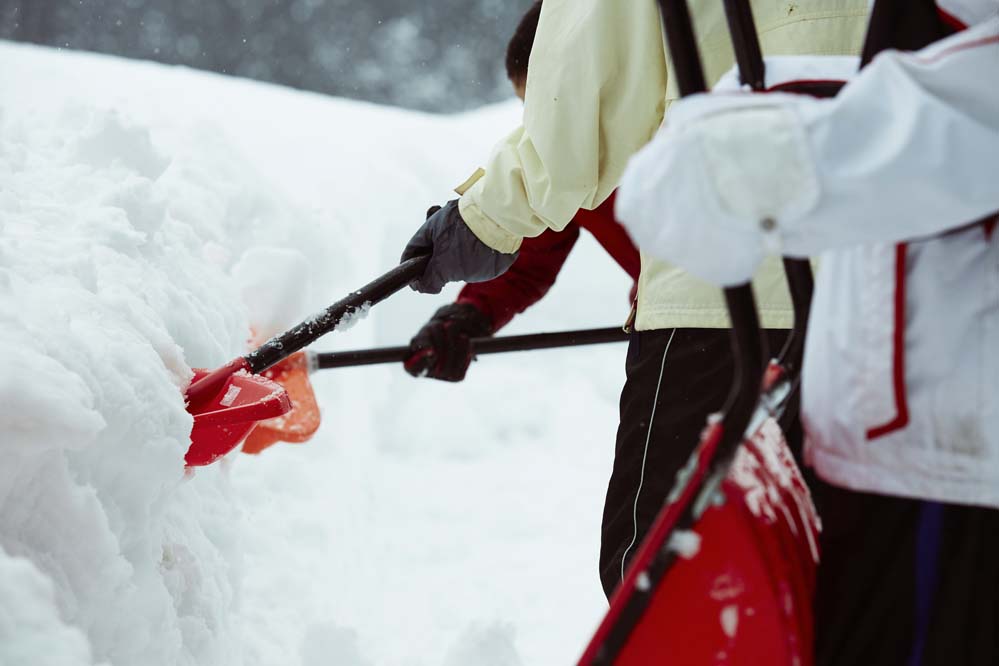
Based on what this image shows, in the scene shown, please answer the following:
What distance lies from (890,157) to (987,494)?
29 cm

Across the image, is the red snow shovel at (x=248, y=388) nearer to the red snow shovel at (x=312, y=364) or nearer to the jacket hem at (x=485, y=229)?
the jacket hem at (x=485, y=229)

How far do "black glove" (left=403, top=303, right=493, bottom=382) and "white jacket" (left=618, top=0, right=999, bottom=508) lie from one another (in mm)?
1533

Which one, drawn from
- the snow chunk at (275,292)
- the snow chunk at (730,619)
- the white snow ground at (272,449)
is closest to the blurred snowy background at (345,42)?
the white snow ground at (272,449)

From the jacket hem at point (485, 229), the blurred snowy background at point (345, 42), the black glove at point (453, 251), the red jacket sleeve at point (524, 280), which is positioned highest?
the jacket hem at point (485, 229)

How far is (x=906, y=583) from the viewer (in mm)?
771

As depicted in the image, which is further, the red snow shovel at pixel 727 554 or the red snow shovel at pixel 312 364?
the red snow shovel at pixel 312 364

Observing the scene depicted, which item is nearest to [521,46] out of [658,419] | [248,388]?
[248,388]

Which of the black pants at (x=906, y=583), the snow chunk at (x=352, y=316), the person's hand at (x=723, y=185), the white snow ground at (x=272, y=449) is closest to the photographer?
the person's hand at (x=723, y=185)

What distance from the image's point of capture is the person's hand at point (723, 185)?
2.12 feet

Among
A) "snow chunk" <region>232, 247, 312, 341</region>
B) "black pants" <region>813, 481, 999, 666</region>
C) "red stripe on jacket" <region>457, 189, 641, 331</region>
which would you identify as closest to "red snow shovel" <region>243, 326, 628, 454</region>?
"red stripe on jacket" <region>457, 189, 641, 331</region>

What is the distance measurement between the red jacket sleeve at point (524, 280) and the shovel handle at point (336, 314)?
677 millimetres

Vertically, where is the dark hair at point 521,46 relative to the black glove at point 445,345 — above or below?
above

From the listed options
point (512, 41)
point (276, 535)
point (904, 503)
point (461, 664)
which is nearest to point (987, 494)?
point (904, 503)

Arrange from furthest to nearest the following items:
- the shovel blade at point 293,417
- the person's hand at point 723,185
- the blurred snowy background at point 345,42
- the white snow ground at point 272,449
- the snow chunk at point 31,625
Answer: the blurred snowy background at point 345,42 < the shovel blade at point 293,417 < the white snow ground at point 272,449 < the snow chunk at point 31,625 < the person's hand at point 723,185
